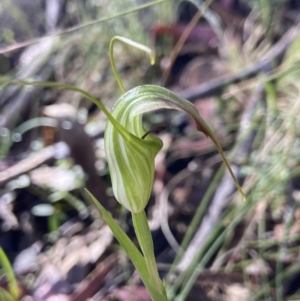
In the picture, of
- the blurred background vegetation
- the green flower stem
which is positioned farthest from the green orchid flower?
the blurred background vegetation

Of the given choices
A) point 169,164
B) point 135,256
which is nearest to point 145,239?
point 135,256

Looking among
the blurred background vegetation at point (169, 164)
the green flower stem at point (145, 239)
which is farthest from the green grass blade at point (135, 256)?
the blurred background vegetation at point (169, 164)

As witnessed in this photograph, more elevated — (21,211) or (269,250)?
(21,211)

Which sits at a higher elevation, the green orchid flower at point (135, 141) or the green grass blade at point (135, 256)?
the green orchid flower at point (135, 141)

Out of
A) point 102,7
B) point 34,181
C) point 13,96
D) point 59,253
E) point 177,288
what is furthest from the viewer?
point 102,7

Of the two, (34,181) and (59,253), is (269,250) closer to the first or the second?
(59,253)

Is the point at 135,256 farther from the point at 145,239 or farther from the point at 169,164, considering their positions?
the point at 169,164

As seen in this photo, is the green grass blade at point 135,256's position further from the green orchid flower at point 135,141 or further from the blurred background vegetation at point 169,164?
the blurred background vegetation at point 169,164

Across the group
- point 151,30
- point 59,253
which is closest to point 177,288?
point 59,253
